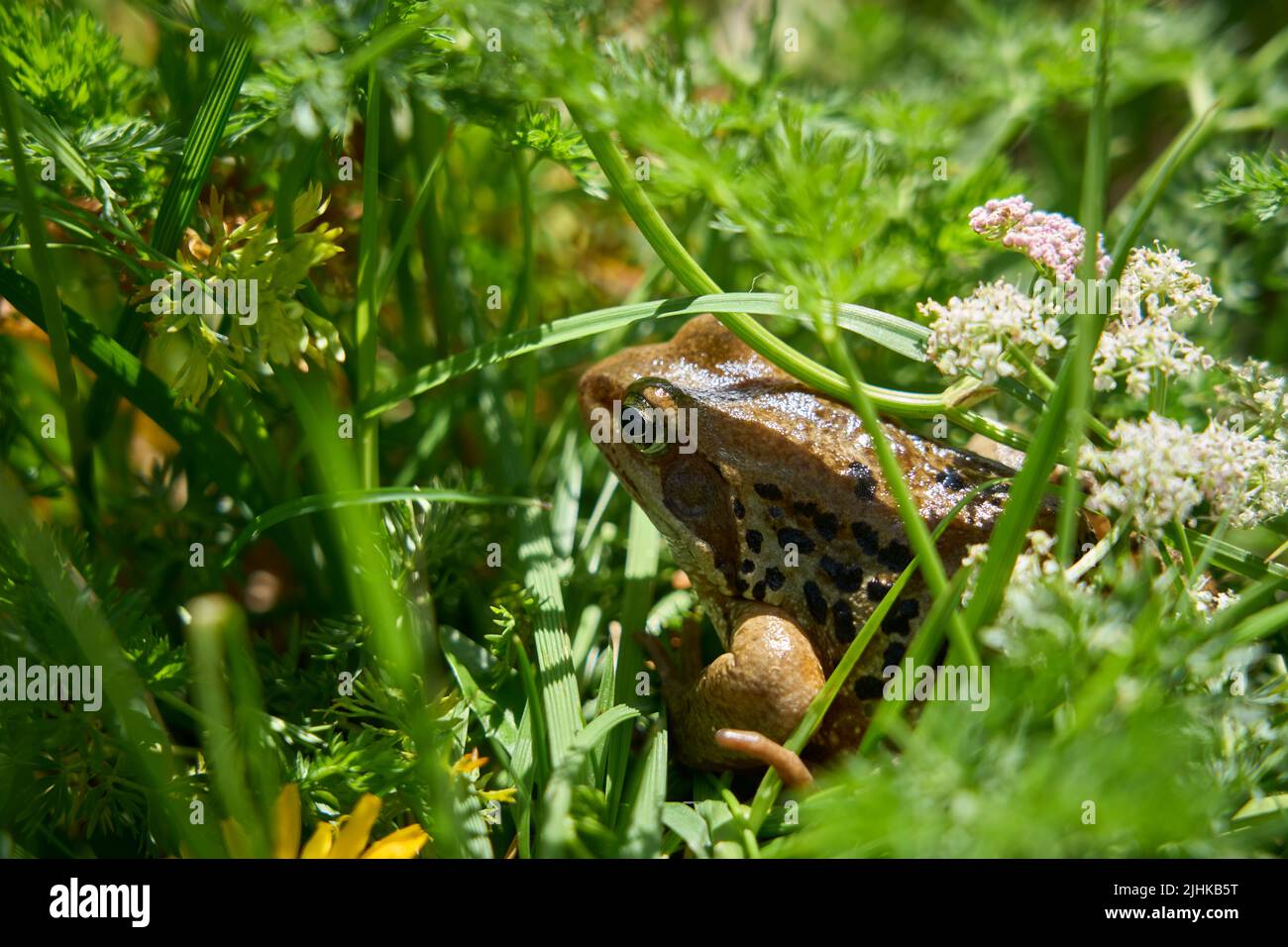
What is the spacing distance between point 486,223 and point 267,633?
1.60 m

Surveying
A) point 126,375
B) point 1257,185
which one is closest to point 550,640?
point 126,375

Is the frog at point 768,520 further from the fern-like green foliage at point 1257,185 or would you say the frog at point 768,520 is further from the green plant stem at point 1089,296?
the fern-like green foliage at point 1257,185

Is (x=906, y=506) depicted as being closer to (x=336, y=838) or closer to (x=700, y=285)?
(x=700, y=285)

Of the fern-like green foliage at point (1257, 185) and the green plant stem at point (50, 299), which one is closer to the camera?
the green plant stem at point (50, 299)

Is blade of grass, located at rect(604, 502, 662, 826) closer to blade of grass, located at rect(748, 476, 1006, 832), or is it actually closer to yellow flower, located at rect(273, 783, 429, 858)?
blade of grass, located at rect(748, 476, 1006, 832)

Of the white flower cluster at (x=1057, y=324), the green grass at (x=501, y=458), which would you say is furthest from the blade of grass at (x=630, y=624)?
the white flower cluster at (x=1057, y=324)

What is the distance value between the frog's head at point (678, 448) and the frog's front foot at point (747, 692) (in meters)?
0.18

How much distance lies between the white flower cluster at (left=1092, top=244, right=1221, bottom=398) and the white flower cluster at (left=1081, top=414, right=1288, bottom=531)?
3.9 inches

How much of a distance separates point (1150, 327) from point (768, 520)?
871 millimetres

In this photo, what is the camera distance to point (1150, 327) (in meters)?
1.78

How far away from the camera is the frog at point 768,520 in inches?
81.0

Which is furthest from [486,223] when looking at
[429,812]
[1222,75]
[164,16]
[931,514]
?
[1222,75]

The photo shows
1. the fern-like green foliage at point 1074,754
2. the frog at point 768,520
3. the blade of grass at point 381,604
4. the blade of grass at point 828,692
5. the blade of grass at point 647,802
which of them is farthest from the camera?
the frog at point 768,520

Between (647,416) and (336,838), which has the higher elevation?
(647,416)
